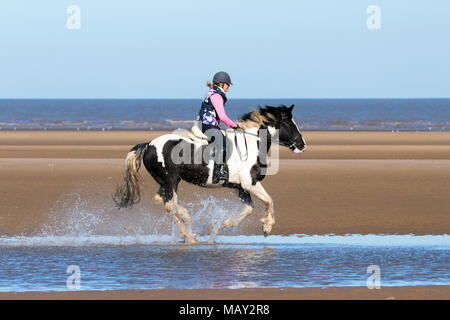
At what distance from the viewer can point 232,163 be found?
40.7 ft

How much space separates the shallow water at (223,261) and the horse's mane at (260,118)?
5.37 ft

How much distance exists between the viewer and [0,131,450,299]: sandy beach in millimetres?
8891

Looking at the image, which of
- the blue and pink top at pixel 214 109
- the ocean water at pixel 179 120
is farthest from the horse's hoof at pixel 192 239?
the ocean water at pixel 179 120

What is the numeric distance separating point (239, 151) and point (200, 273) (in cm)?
288

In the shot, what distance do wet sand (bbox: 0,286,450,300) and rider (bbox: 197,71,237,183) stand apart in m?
3.69

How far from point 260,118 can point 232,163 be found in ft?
2.81

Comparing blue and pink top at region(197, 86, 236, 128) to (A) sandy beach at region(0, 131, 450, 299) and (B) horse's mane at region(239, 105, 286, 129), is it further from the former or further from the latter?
(A) sandy beach at region(0, 131, 450, 299)

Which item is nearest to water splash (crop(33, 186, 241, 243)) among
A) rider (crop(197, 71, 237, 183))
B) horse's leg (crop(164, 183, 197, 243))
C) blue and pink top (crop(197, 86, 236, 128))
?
horse's leg (crop(164, 183, 197, 243))

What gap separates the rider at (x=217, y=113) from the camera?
12.4 metres

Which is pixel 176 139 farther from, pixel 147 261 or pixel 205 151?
pixel 147 261

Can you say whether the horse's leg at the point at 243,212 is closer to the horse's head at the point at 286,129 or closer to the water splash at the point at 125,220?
the water splash at the point at 125,220
